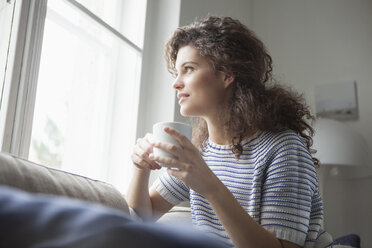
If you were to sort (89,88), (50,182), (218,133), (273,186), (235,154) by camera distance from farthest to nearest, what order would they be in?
(89,88) → (218,133) → (235,154) → (273,186) → (50,182)

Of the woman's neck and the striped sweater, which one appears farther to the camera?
the woman's neck

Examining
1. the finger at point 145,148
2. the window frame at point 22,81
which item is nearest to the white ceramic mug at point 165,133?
the finger at point 145,148

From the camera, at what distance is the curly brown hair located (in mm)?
1119

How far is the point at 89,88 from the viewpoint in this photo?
5.82 ft

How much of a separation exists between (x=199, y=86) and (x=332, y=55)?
1.87 meters

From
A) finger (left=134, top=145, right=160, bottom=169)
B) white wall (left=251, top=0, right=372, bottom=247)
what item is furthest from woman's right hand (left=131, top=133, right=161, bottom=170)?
white wall (left=251, top=0, right=372, bottom=247)

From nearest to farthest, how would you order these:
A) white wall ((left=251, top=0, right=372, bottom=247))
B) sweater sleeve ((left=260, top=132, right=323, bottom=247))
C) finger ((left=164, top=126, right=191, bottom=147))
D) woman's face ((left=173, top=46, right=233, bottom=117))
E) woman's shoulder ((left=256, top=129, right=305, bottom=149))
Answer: finger ((left=164, top=126, right=191, bottom=147)) < sweater sleeve ((left=260, top=132, right=323, bottom=247)) < woman's shoulder ((left=256, top=129, right=305, bottom=149)) < woman's face ((left=173, top=46, right=233, bottom=117)) < white wall ((left=251, top=0, right=372, bottom=247))

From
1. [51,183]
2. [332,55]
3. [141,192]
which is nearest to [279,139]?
[141,192]

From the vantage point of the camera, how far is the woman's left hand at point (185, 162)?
0.81 m

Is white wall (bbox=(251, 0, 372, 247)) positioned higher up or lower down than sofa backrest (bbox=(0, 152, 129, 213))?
higher up

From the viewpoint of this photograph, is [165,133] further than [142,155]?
No

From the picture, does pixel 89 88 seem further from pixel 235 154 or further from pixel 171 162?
pixel 171 162

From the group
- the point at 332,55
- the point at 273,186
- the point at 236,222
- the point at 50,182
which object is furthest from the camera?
the point at 332,55

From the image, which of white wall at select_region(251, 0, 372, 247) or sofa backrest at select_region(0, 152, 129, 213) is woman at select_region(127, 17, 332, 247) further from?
white wall at select_region(251, 0, 372, 247)
